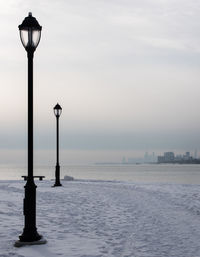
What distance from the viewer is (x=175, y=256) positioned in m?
7.23

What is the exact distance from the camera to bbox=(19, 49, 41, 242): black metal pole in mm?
8289

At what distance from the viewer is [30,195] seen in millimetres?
8555

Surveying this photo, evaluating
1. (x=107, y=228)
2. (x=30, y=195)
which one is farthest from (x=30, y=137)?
(x=107, y=228)

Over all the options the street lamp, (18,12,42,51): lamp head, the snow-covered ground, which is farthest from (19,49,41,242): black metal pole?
the snow-covered ground

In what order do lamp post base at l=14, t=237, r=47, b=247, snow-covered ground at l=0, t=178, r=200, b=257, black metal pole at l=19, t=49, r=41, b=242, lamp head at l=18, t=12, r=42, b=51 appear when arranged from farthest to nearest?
lamp head at l=18, t=12, r=42, b=51, black metal pole at l=19, t=49, r=41, b=242, lamp post base at l=14, t=237, r=47, b=247, snow-covered ground at l=0, t=178, r=200, b=257

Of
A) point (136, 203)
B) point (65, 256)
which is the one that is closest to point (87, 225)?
point (65, 256)

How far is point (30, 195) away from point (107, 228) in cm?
266

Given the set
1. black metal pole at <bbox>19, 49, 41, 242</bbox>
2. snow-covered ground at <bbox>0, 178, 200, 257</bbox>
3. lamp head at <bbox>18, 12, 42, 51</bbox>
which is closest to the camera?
snow-covered ground at <bbox>0, 178, 200, 257</bbox>

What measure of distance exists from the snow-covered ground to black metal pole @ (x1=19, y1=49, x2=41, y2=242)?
1.15ft

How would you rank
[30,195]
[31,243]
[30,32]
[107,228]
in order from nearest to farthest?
[31,243] → [30,195] → [30,32] → [107,228]

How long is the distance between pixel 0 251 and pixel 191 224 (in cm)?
566

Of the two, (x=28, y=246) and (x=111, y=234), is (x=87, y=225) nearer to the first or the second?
(x=111, y=234)

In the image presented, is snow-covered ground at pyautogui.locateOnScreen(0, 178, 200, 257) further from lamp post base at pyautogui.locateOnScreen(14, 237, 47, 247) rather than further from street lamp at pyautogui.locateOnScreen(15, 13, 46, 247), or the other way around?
street lamp at pyautogui.locateOnScreen(15, 13, 46, 247)

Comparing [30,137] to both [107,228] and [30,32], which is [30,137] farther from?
[107,228]
